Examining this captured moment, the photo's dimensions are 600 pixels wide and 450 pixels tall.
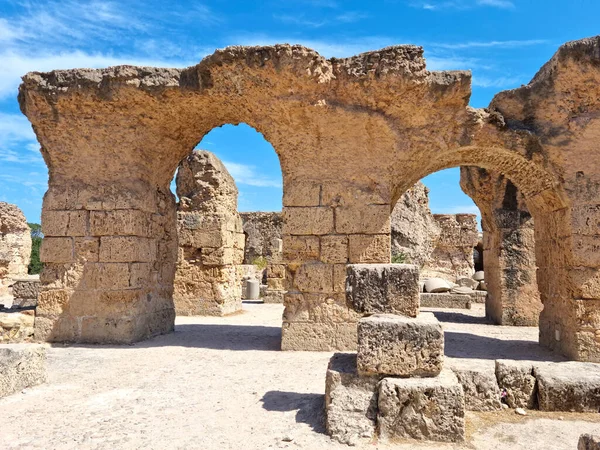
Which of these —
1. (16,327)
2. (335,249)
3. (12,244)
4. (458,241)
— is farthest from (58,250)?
(458,241)

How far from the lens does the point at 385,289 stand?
3850 millimetres

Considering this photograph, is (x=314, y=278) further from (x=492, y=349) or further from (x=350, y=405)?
(x=350, y=405)

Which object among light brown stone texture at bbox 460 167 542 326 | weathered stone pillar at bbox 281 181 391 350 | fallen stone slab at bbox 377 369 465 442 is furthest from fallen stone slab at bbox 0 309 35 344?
light brown stone texture at bbox 460 167 542 326

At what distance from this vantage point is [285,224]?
641cm

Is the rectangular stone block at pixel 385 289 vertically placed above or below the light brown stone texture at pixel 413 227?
below

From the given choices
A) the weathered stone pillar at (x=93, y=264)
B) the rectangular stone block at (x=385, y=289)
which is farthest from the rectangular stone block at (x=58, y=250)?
the rectangular stone block at (x=385, y=289)

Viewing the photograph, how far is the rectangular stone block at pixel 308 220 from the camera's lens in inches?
248

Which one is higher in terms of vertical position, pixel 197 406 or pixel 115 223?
pixel 115 223

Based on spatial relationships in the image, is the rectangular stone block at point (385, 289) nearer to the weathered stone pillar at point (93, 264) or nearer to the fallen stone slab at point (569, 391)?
the fallen stone slab at point (569, 391)

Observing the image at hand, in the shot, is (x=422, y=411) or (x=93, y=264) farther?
(x=93, y=264)

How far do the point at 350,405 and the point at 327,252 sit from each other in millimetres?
2929

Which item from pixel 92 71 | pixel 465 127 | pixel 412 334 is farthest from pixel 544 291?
pixel 92 71

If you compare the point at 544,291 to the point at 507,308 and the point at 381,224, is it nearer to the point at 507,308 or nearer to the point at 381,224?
the point at 507,308

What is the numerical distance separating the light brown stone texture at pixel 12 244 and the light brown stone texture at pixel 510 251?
15031 mm
